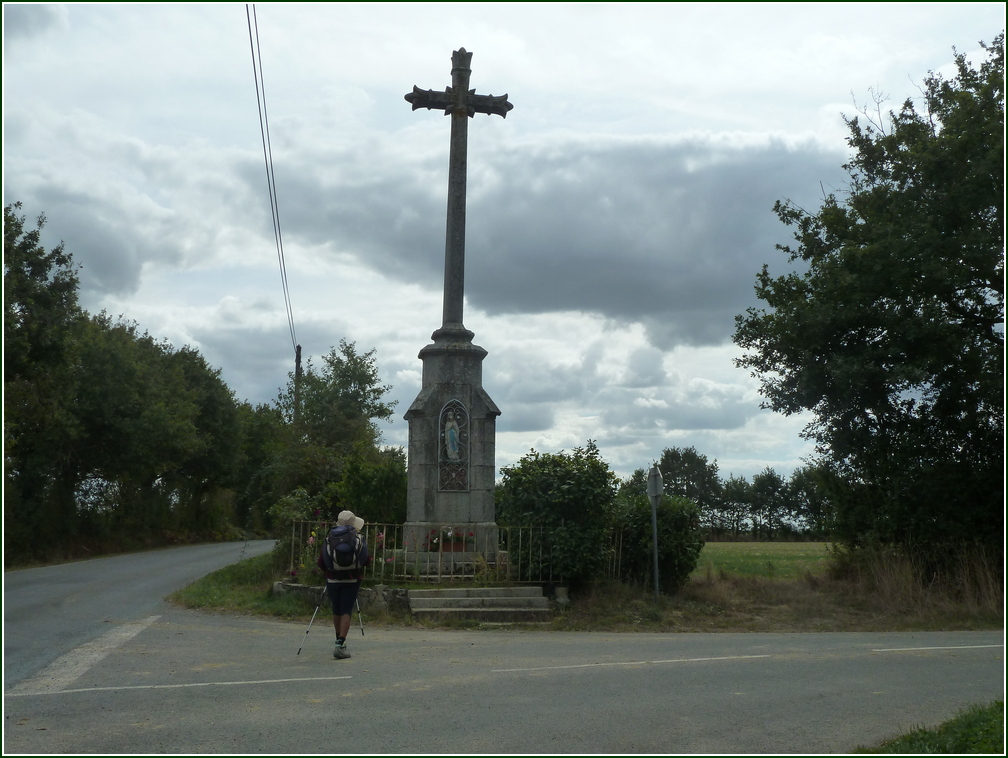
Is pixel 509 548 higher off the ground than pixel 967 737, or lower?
higher

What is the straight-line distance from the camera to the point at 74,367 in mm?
34344

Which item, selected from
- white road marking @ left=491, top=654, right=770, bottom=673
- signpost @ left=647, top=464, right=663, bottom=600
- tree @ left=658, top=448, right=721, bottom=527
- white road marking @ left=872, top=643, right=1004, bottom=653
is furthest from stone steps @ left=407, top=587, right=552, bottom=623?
tree @ left=658, top=448, right=721, bottom=527

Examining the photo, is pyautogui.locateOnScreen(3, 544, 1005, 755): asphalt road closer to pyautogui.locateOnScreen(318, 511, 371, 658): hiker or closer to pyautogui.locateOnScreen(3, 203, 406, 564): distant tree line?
pyautogui.locateOnScreen(318, 511, 371, 658): hiker

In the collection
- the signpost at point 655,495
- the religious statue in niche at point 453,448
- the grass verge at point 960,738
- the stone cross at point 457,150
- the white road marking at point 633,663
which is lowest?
the grass verge at point 960,738

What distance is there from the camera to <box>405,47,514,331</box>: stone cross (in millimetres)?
18047

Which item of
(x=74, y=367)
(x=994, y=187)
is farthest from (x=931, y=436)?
(x=74, y=367)

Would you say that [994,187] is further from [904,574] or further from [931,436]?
[904,574]

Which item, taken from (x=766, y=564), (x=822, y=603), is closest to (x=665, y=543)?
(x=822, y=603)

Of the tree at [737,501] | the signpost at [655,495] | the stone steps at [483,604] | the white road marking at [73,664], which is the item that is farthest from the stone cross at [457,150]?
the tree at [737,501]

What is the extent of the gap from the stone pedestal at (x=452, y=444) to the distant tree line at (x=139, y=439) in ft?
10.2

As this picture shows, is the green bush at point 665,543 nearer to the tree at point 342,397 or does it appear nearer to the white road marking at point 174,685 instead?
the white road marking at point 174,685

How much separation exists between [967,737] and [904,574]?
12174 mm

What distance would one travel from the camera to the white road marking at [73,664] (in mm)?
8258

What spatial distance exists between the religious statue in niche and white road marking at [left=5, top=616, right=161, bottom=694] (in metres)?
5.94
